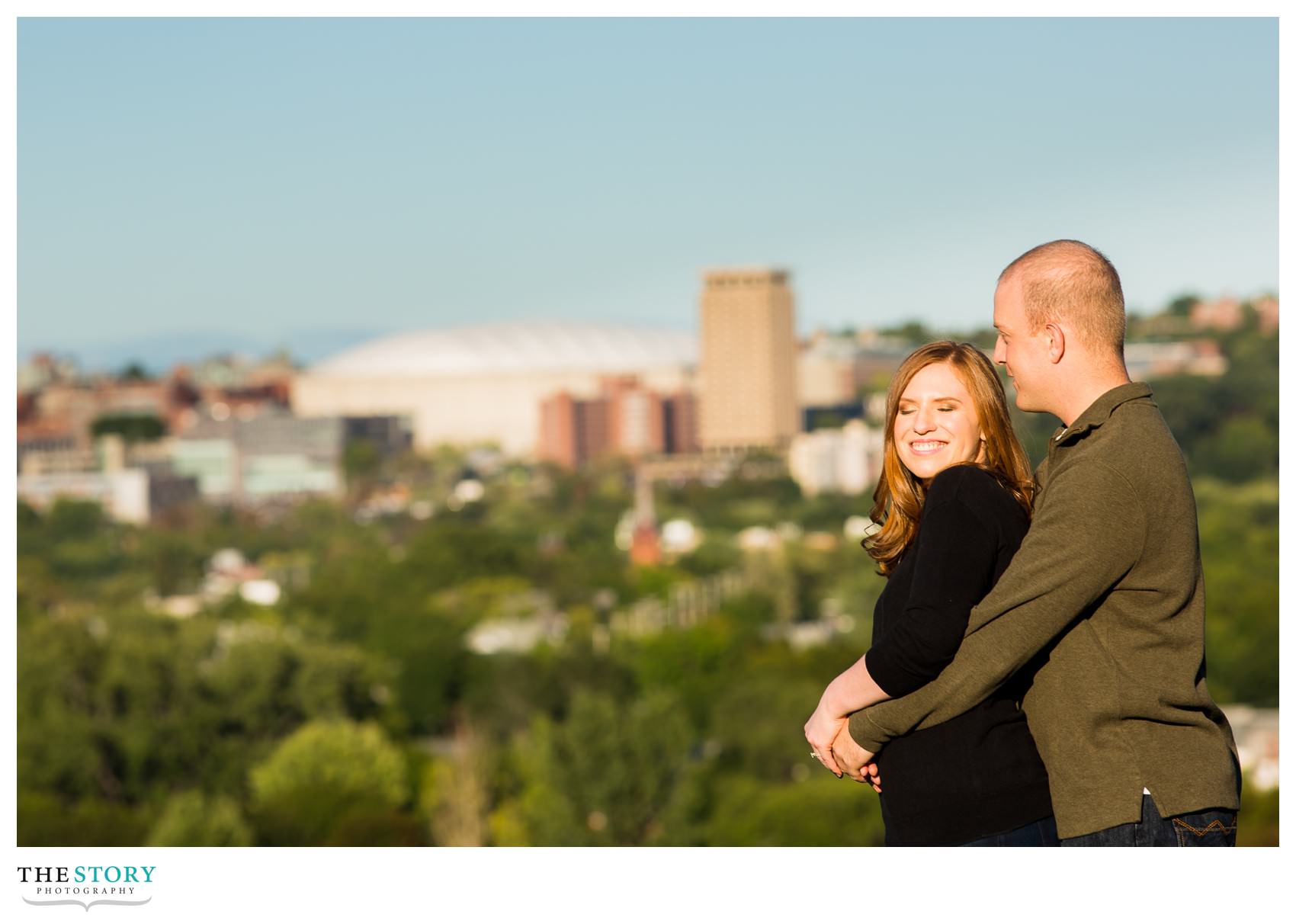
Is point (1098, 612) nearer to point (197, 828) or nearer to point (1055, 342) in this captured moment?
point (1055, 342)

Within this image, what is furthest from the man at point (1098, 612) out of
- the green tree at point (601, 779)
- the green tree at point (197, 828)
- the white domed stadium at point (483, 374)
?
the white domed stadium at point (483, 374)

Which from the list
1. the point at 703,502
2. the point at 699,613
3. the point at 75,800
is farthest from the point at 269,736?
the point at 703,502

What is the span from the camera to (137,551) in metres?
45.1

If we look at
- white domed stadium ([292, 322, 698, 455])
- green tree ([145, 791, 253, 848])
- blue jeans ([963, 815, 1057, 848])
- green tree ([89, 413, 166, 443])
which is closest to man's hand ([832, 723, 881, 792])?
blue jeans ([963, 815, 1057, 848])

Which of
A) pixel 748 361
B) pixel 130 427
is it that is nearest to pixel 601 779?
pixel 748 361

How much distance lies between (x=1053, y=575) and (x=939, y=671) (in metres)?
0.14

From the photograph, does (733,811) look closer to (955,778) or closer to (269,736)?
(269,736)

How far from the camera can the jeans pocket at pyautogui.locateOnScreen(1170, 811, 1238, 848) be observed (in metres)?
1.65

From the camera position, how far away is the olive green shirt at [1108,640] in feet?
5.22

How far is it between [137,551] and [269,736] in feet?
83.1

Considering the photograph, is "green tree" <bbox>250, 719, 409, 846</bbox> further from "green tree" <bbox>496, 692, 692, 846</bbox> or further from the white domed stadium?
the white domed stadium

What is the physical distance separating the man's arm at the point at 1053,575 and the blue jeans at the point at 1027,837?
140 millimetres

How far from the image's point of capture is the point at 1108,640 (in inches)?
64.9

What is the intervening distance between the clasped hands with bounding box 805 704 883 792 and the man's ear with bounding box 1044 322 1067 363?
385 mm
